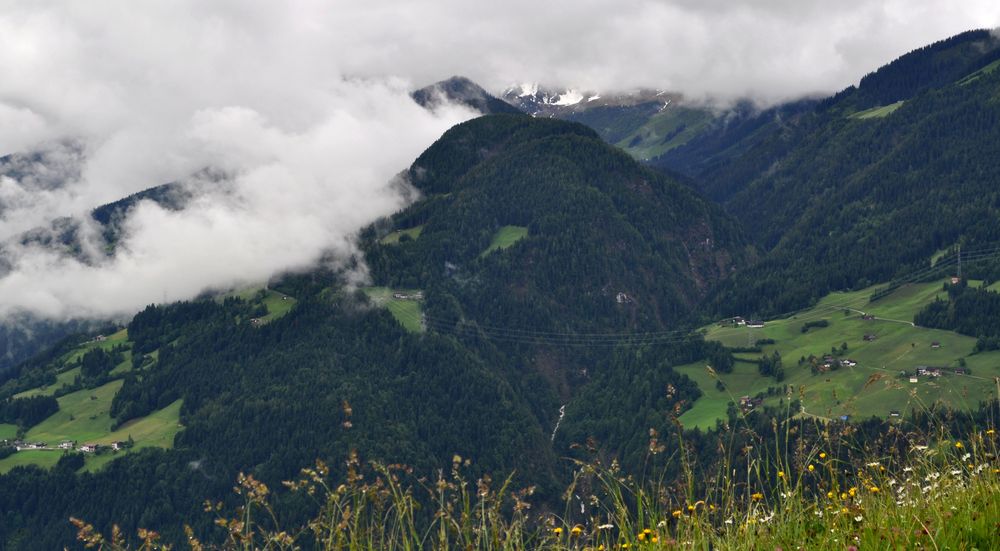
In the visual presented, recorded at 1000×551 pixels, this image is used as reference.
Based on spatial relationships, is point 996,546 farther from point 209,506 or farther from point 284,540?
point 209,506

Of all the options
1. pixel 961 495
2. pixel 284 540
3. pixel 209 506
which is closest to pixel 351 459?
pixel 284 540

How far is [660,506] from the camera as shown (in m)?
12.4

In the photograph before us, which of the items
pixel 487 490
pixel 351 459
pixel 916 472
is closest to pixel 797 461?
pixel 916 472

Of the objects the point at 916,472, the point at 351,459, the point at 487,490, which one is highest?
the point at 351,459

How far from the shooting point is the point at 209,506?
11938 mm

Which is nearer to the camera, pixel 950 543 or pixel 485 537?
pixel 950 543

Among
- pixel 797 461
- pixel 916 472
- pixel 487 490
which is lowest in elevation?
pixel 916 472

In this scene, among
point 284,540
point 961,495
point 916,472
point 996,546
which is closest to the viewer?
point 996,546

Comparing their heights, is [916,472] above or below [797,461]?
below

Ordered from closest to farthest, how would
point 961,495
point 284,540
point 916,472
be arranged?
point 284,540 < point 961,495 < point 916,472

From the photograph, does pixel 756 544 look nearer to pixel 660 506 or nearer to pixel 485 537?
pixel 660 506

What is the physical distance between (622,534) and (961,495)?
3.92 metres

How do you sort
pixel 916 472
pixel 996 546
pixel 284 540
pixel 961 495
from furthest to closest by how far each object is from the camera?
pixel 916 472
pixel 961 495
pixel 284 540
pixel 996 546

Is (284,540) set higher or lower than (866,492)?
higher
